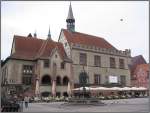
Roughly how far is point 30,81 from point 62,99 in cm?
856

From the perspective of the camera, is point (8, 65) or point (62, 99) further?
point (8, 65)

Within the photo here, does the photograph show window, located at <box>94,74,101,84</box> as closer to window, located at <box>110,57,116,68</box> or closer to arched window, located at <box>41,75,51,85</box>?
window, located at <box>110,57,116,68</box>

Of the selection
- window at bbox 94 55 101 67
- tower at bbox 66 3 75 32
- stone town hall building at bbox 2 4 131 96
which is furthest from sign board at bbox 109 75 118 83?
tower at bbox 66 3 75 32

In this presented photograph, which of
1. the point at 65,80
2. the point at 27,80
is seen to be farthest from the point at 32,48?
the point at 65,80

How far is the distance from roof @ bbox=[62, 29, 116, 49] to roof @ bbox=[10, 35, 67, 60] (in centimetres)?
443

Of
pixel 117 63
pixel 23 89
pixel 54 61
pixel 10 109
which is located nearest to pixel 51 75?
pixel 54 61

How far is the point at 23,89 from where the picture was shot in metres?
49.4

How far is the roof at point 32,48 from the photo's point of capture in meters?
52.6

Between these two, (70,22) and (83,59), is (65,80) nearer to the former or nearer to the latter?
(83,59)

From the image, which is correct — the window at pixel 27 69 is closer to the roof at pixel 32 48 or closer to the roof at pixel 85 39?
the roof at pixel 32 48

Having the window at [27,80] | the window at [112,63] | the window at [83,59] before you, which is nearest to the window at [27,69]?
the window at [27,80]

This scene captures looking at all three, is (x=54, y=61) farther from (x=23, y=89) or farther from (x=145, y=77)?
(x=145, y=77)

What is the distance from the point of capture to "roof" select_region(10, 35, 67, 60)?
5264 centimetres

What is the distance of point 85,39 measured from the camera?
65125 millimetres
